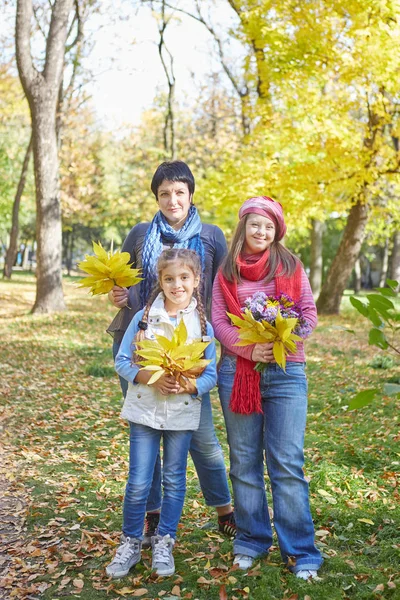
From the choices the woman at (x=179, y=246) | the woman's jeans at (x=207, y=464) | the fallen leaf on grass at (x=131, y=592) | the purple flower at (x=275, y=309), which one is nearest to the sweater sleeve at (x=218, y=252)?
the woman at (x=179, y=246)

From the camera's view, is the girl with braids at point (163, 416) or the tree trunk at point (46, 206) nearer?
the girl with braids at point (163, 416)

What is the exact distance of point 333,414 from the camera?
291 inches

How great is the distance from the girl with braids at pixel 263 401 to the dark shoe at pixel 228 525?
41 centimetres

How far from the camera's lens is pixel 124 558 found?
3498mm

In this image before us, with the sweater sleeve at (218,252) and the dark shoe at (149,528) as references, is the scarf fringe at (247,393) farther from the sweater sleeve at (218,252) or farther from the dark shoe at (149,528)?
the dark shoe at (149,528)

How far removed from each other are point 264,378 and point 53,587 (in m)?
1.60

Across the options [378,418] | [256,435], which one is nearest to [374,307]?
[256,435]

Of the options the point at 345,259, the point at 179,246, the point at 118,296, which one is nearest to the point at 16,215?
the point at 345,259

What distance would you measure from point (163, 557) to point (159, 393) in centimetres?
89

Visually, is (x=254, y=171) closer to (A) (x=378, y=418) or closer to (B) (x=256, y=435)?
(A) (x=378, y=418)

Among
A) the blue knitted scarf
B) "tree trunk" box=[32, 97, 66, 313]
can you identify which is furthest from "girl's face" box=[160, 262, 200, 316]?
"tree trunk" box=[32, 97, 66, 313]

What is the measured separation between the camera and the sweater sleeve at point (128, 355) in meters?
3.49

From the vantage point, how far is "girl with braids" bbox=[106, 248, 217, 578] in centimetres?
347

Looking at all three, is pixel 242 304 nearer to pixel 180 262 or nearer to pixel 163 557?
pixel 180 262
